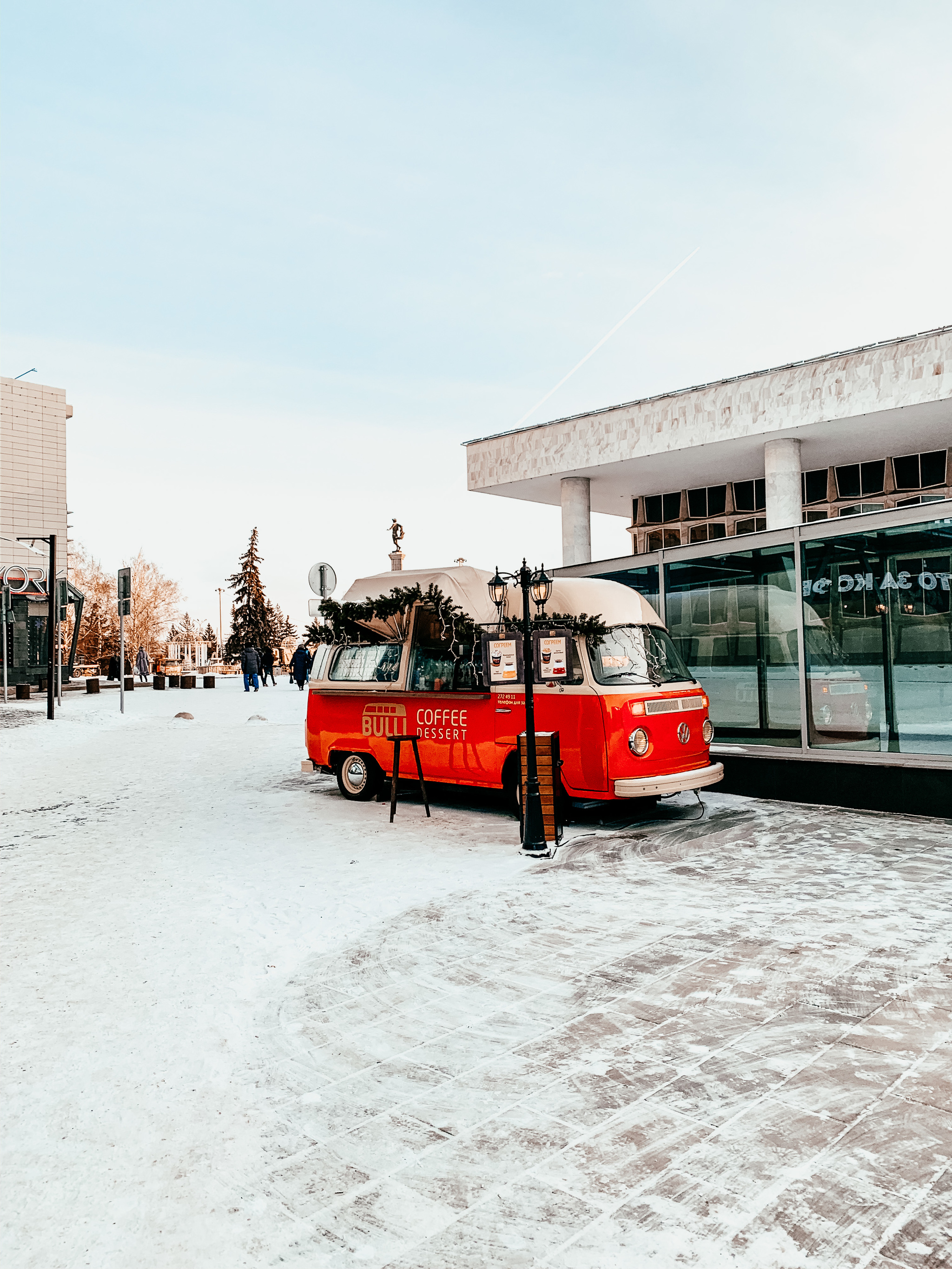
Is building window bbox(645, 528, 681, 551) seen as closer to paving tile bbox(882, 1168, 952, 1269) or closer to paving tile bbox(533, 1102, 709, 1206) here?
paving tile bbox(533, 1102, 709, 1206)

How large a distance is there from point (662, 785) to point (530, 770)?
1.37 meters

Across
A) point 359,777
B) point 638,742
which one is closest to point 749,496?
point 359,777

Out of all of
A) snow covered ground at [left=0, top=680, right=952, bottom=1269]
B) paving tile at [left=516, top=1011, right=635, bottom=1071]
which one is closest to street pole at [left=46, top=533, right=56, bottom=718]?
snow covered ground at [left=0, top=680, right=952, bottom=1269]

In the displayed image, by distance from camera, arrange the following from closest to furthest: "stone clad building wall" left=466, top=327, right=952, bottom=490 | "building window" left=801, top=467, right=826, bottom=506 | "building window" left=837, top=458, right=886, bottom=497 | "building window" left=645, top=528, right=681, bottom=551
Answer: "stone clad building wall" left=466, top=327, right=952, bottom=490 < "building window" left=837, top=458, right=886, bottom=497 < "building window" left=801, top=467, right=826, bottom=506 < "building window" left=645, top=528, right=681, bottom=551

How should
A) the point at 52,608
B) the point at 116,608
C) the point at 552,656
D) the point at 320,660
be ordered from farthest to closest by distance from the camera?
the point at 116,608
the point at 52,608
the point at 320,660
the point at 552,656

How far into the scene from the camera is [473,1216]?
288 cm

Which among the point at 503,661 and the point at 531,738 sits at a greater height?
the point at 503,661

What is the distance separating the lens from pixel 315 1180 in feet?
10.2

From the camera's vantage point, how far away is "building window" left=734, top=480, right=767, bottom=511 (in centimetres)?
2797

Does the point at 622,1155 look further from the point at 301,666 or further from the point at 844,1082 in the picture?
the point at 301,666

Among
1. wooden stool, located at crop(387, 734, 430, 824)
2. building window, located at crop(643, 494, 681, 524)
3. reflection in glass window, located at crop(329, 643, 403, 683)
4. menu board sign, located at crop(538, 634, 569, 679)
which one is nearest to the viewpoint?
menu board sign, located at crop(538, 634, 569, 679)

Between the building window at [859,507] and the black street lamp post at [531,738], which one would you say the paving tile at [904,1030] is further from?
the building window at [859,507]

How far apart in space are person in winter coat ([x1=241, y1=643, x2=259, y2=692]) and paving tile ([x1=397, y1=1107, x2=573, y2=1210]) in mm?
29485

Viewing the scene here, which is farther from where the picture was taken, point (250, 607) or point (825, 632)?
point (250, 607)
